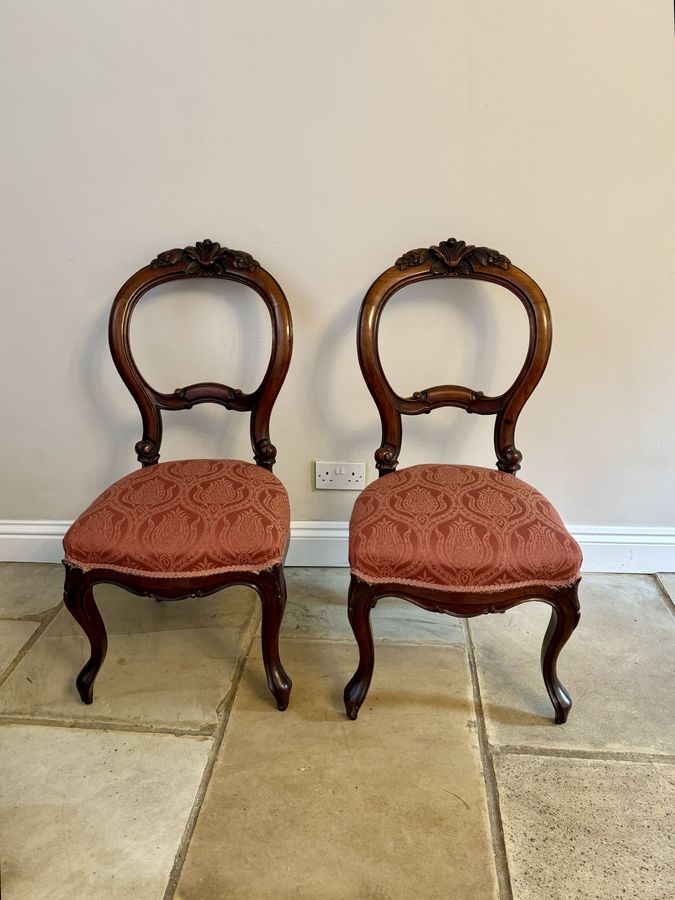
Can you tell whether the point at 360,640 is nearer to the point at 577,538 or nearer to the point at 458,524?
the point at 458,524

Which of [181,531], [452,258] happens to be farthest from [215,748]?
[452,258]

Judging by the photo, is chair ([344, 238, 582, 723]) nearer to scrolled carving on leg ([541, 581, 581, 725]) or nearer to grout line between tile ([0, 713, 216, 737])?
scrolled carving on leg ([541, 581, 581, 725])

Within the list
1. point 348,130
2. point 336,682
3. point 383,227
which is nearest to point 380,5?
point 348,130

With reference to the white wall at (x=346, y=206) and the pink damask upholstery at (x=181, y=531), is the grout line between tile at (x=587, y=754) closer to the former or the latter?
the pink damask upholstery at (x=181, y=531)

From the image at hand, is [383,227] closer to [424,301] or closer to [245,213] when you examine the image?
[424,301]

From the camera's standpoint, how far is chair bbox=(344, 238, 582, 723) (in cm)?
131

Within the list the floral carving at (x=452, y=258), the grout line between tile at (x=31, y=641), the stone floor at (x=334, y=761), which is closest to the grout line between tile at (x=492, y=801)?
the stone floor at (x=334, y=761)

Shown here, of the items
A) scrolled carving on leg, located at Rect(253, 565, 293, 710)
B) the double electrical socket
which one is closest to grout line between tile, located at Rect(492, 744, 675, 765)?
scrolled carving on leg, located at Rect(253, 565, 293, 710)

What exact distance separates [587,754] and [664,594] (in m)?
0.80

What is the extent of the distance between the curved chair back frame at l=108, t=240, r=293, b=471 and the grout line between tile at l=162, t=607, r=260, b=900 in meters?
0.52

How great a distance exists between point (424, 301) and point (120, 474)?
1.16 m

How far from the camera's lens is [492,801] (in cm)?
129

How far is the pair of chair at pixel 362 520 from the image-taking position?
1324 millimetres

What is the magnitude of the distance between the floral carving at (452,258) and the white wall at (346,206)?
0.17 meters
